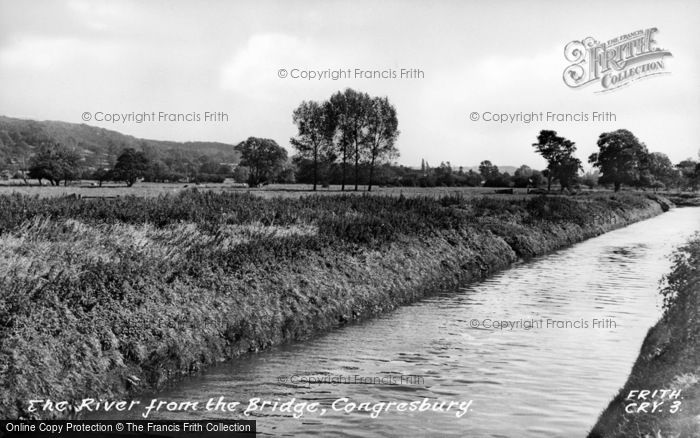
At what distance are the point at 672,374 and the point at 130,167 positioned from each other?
272 ft

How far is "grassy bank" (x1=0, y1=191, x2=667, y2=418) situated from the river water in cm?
77

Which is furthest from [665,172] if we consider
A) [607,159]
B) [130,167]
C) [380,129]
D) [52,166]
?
[52,166]

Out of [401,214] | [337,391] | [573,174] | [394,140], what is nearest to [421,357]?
[337,391]

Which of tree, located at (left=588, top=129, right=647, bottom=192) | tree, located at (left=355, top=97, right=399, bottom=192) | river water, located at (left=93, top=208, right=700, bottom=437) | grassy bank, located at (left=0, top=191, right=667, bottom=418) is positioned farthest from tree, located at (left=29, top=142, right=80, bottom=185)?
tree, located at (left=588, top=129, right=647, bottom=192)

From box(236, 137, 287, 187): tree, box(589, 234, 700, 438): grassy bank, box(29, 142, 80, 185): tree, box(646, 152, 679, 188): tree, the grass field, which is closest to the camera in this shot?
box(589, 234, 700, 438): grassy bank

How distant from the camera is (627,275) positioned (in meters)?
30.1

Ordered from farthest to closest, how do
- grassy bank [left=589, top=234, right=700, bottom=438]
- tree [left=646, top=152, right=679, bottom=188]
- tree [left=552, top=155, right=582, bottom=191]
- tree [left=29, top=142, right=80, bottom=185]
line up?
tree [left=646, top=152, right=679, bottom=188], tree [left=552, top=155, right=582, bottom=191], tree [left=29, top=142, right=80, bottom=185], grassy bank [left=589, top=234, right=700, bottom=438]

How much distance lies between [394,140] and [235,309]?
252 feet

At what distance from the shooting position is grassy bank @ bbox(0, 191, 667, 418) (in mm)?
11320

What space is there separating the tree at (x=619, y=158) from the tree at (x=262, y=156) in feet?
213

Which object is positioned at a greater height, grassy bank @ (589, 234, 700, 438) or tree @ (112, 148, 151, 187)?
tree @ (112, 148, 151, 187)

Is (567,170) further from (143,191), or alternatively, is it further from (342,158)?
(143,191)

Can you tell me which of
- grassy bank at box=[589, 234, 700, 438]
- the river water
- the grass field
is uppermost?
the grass field

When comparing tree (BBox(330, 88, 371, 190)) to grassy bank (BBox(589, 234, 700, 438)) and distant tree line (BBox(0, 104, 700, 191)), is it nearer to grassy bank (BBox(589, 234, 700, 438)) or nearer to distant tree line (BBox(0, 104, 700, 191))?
distant tree line (BBox(0, 104, 700, 191))
